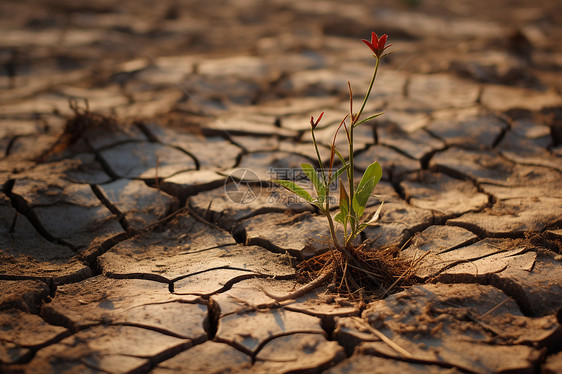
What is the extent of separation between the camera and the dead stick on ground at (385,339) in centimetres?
155

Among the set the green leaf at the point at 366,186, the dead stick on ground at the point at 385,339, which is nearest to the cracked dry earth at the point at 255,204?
the dead stick on ground at the point at 385,339

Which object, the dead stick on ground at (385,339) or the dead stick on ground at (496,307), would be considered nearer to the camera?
the dead stick on ground at (385,339)

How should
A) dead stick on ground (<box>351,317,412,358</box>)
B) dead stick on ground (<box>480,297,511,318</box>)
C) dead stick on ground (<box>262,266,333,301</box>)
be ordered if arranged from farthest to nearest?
dead stick on ground (<box>262,266,333,301</box>)
dead stick on ground (<box>480,297,511,318</box>)
dead stick on ground (<box>351,317,412,358</box>)

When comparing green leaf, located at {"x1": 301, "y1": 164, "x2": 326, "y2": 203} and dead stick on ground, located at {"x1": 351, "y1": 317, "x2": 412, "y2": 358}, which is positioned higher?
green leaf, located at {"x1": 301, "y1": 164, "x2": 326, "y2": 203}

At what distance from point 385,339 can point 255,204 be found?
1.10 m

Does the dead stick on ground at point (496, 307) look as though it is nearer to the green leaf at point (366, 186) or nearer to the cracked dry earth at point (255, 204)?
the cracked dry earth at point (255, 204)

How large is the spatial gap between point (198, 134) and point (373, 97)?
1.46 m

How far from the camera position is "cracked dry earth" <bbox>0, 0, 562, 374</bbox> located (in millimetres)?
1606

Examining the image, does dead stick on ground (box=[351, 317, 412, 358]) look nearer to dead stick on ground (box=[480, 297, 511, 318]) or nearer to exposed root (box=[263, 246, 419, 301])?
exposed root (box=[263, 246, 419, 301])

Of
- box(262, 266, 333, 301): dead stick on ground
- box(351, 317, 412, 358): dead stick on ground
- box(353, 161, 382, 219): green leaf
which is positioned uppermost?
box(353, 161, 382, 219): green leaf

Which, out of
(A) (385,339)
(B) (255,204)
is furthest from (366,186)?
(B) (255,204)

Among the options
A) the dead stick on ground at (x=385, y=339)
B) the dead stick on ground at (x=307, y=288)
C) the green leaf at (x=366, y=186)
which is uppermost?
the green leaf at (x=366, y=186)

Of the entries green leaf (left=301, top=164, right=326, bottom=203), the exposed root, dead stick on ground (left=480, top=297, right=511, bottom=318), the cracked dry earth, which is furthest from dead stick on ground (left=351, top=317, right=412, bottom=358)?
green leaf (left=301, top=164, right=326, bottom=203)

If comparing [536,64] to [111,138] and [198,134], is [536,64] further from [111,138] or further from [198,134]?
[111,138]
